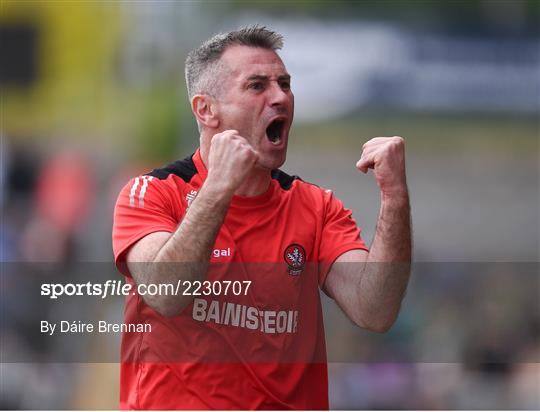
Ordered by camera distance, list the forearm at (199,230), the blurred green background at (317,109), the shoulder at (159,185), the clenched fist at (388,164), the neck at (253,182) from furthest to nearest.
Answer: the blurred green background at (317,109) → the neck at (253,182) → the shoulder at (159,185) → the clenched fist at (388,164) → the forearm at (199,230)

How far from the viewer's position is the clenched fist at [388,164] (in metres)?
2.85

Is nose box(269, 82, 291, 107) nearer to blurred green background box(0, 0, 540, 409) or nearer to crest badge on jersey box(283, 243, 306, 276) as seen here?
crest badge on jersey box(283, 243, 306, 276)

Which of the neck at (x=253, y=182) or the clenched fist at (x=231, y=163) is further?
the neck at (x=253, y=182)

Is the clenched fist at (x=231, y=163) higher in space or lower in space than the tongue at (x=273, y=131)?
lower

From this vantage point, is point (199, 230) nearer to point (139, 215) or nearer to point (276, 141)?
point (139, 215)

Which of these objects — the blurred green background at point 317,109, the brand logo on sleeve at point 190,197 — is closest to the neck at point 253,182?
the brand logo on sleeve at point 190,197

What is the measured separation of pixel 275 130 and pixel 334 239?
0.37 m

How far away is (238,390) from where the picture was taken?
9.42ft

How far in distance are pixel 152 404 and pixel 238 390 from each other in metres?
0.24

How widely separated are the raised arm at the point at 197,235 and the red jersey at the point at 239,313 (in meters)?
0.10

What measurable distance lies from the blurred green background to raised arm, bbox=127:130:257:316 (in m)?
3.05

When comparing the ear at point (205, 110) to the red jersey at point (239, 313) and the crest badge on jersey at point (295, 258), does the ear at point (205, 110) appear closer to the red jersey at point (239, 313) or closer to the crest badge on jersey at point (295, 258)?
the red jersey at point (239, 313)

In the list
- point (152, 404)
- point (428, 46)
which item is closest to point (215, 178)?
point (152, 404)

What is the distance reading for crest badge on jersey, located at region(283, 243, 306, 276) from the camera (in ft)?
9.74
